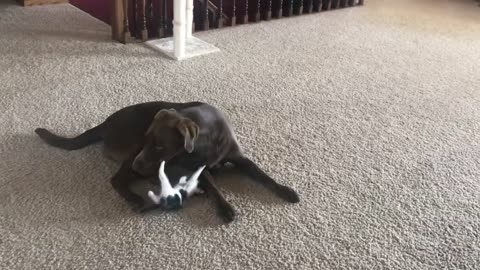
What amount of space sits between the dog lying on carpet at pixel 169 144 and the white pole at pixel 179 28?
0.89 m

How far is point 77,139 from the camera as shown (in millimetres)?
1663

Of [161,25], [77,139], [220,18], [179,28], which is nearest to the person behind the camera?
[77,139]

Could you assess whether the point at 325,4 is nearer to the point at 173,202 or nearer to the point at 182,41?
the point at 182,41

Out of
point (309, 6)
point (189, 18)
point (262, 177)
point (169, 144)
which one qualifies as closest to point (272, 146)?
point (262, 177)

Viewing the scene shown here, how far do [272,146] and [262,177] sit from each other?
0.24 m

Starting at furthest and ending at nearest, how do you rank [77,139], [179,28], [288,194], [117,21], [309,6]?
1. [309,6]
2. [117,21]
3. [179,28]
4. [77,139]
5. [288,194]

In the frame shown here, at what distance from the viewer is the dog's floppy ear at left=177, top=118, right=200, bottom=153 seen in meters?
1.37

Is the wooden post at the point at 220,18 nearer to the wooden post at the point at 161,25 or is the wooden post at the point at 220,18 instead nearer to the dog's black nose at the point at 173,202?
the wooden post at the point at 161,25

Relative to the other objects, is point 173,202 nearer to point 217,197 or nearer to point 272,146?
point 217,197

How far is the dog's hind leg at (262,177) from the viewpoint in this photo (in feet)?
4.97

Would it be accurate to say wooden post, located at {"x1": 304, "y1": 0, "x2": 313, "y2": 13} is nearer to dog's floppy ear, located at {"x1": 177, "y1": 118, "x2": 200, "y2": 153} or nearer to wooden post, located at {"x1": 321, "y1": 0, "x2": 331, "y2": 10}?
wooden post, located at {"x1": 321, "y1": 0, "x2": 331, "y2": 10}

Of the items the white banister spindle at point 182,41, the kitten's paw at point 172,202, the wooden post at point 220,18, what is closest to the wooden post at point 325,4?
the wooden post at point 220,18

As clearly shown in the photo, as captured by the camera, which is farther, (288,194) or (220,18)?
(220,18)

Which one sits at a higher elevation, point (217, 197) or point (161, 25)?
point (161, 25)
